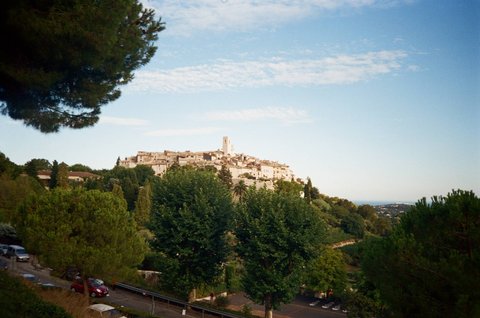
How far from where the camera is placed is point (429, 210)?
1148 cm

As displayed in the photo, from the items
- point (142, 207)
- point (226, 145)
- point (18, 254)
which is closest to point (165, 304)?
point (18, 254)

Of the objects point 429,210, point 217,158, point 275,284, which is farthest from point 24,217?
point 217,158

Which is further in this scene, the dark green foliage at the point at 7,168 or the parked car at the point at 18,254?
the dark green foliage at the point at 7,168

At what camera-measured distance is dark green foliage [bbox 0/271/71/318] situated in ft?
33.6

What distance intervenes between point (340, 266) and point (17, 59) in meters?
33.8

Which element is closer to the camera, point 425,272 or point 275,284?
point 425,272

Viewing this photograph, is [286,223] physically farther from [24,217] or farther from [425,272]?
[24,217]

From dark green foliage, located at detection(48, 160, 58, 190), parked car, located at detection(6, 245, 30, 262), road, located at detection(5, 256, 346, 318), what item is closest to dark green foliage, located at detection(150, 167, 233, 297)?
road, located at detection(5, 256, 346, 318)

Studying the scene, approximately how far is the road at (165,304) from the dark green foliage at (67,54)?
15546 millimetres

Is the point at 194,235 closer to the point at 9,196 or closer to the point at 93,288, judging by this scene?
the point at 93,288

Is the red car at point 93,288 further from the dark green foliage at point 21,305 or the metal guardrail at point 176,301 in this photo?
the dark green foliage at point 21,305

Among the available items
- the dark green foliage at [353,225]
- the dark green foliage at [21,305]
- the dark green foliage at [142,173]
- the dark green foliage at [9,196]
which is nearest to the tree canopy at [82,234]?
the dark green foliage at [21,305]

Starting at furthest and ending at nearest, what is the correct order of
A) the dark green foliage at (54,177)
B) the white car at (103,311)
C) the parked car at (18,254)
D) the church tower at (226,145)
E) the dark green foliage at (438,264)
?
1. the church tower at (226,145)
2. the dark green foliage at (54,177)
3. the parked car at (18,254)
4. the white car at (103,311)
5. the dark green foliage at (438,264)

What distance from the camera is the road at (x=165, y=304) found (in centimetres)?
2520
